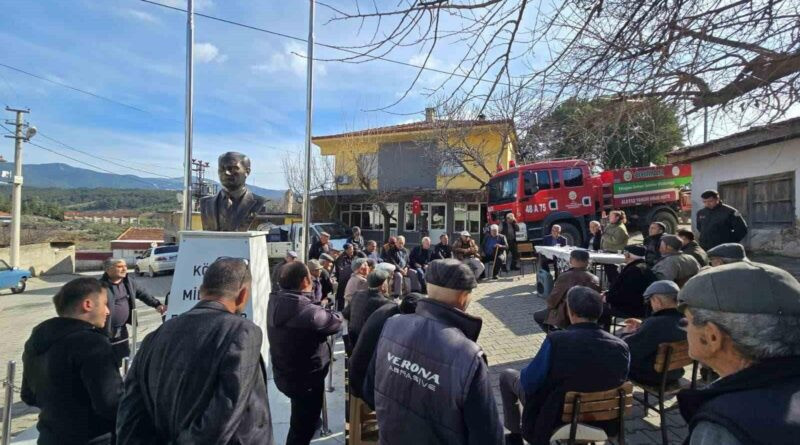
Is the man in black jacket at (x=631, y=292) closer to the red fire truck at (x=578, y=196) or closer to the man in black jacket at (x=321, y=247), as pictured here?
the man in black jacket at (x=321, y=247)

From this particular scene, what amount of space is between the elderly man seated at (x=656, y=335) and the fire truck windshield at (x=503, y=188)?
9838 millimetres

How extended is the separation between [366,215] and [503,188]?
13.1 metres

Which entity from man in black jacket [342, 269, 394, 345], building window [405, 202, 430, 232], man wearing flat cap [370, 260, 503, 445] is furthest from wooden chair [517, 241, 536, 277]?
building window [405, 202, 430, 232]

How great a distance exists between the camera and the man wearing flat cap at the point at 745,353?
1039 mm

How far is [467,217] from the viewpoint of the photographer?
23.2 meters

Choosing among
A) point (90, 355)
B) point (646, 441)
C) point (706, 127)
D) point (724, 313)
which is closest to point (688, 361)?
point (646, 441)

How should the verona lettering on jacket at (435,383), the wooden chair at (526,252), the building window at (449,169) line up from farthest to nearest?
the building window at (449,169), the wooden chair at (526,252), the verona lettering on jacket at (435,383)

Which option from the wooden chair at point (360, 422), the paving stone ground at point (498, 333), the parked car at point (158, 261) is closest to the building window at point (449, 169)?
the paving stone ground at point (498, 333)

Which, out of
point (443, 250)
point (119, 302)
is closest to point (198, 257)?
point (119, 302)

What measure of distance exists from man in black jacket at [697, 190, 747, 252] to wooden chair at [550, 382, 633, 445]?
475 centimetres

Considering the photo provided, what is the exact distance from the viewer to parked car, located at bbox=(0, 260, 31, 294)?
17391 millimetres

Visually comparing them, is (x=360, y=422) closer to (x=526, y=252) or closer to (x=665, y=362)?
(x=665, y=362)

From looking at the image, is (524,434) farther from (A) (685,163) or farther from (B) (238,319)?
(A) (685,163)

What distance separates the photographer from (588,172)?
→ 12.9 metres
